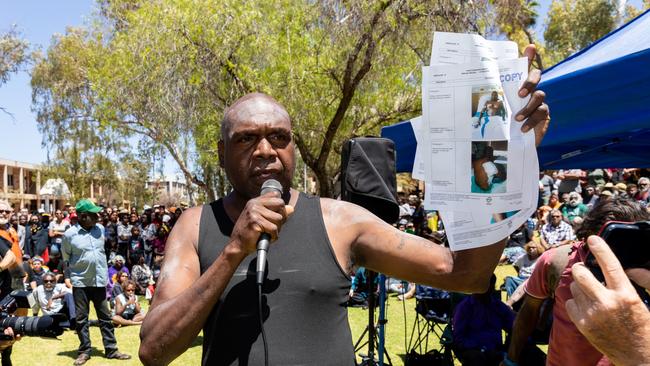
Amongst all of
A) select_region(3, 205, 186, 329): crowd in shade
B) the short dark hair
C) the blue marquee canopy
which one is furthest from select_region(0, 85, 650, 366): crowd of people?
select_region(3, 205, 186, 329): crowd in shade

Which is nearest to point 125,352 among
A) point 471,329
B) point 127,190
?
point 471,329

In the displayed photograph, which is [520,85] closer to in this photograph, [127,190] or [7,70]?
[7,70]

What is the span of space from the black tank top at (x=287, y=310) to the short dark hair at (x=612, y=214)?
178cm

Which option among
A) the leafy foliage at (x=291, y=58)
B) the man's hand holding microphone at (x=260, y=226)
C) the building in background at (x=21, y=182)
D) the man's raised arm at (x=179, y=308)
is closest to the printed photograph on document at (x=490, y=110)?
the man's hand holding microphone at (x=260, y=226)

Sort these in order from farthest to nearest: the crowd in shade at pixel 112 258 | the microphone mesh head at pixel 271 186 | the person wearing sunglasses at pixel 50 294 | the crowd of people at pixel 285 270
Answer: the crowd in shade at pixel 112 258
the person wearing sunglasses at pixel 50 294
the microphone mesh head at pixel 271 186
the crowd of people at pixel 285 270

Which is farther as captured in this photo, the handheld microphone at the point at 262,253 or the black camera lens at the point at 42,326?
the black camera lens at the point at 42,326

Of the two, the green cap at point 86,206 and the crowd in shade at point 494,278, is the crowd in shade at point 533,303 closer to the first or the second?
the crowd in shade at point 494,278

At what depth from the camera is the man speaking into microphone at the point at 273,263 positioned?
1.61m

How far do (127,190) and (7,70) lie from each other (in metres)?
30.6

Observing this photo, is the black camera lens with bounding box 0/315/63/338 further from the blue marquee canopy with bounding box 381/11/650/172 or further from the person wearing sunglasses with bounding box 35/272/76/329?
the person wearing sunglasses with bounding box 35/272/76/329

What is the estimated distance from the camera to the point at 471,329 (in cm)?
516

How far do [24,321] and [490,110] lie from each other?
403 cm

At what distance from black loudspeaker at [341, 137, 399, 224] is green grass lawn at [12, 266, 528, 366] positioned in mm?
2720

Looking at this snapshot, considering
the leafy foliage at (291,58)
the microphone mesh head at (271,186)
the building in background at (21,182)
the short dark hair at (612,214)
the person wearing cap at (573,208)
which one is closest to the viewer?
the microphone mesh head at (271,186)
